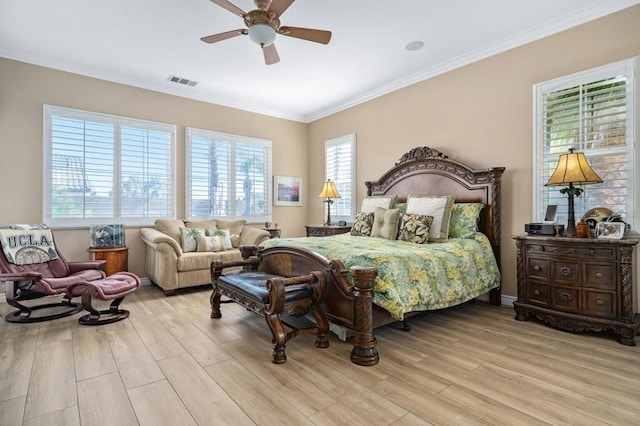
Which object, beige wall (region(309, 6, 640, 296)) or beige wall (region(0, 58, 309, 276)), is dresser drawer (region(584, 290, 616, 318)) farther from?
beige wall (region(0, 58, 309, 276))

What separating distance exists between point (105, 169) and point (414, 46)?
4464mm

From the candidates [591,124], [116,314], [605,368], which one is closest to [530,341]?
[605,368]

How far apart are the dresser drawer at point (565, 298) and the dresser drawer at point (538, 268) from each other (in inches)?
5.7

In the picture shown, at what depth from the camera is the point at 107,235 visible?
4496 millimetres

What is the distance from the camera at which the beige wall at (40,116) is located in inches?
161

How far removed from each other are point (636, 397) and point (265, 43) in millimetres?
3590

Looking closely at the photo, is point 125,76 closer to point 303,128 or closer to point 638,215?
point 303,128

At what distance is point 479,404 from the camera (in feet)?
6.10

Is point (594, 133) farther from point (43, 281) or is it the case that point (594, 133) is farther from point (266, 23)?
point (43, 281)

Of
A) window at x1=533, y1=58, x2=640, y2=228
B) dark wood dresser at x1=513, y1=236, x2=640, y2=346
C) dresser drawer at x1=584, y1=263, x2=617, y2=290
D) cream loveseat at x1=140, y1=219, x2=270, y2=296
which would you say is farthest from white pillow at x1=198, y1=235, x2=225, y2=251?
dresser drawer at x1=584, y1=263, x2=617, y2=290

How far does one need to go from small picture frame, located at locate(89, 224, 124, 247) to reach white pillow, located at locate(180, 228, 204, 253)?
2.61 ft

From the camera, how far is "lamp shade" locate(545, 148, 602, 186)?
288 cm

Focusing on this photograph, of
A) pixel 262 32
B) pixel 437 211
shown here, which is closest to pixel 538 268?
pixel 437 211

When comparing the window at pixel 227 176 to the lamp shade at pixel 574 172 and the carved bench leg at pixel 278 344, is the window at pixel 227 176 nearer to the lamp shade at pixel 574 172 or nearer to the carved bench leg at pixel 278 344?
the carved bench leg at pixel 278 344
